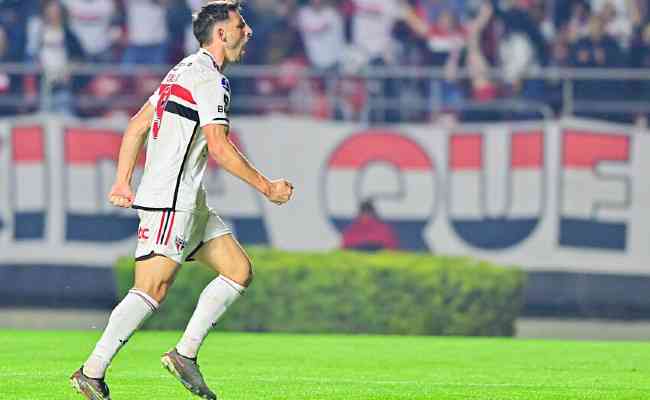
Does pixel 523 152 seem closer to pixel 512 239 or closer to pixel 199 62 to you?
pixel 512 239

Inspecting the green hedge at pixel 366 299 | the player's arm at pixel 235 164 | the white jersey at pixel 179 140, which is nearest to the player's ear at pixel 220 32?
the white jersey at pixel 179 140

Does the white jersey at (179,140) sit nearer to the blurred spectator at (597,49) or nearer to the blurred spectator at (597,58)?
the blurred spectator at (597,58)

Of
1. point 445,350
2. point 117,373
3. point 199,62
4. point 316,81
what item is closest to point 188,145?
point 199,62

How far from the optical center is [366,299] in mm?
19672

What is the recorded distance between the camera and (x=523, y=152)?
72.5ft

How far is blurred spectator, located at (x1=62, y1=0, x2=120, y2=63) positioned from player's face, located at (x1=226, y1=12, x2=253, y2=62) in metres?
13.7

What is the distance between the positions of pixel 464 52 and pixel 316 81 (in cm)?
213

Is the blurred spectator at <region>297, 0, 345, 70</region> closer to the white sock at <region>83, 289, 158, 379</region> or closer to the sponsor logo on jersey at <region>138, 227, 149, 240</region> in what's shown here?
the sponsor logo on jersey at <region>138, 227, 149, 240</region>

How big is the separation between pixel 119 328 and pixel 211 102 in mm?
1342

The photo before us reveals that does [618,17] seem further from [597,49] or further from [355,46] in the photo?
[355,46]

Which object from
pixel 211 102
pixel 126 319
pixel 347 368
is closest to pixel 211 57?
pixel 211 102

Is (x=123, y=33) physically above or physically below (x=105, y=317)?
above

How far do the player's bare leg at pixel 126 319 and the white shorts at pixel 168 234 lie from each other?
0.16ft

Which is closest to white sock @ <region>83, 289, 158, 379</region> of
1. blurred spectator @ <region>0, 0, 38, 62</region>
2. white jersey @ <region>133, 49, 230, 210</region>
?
white jersey @ <region>133, 49, 230, 210</region>
